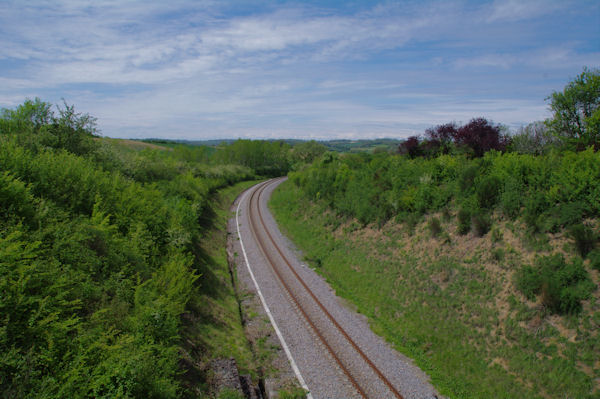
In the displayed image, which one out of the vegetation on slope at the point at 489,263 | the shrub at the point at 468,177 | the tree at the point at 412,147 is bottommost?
the vegetation on slope at the point at 489,263

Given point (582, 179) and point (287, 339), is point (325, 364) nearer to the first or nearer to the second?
point (287, 339)

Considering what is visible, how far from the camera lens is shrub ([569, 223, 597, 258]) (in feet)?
33.6

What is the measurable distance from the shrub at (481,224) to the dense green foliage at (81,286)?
44.3ft

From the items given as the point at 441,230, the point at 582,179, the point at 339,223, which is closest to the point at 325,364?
the point at 441,230

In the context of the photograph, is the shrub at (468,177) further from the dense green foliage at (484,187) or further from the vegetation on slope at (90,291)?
the vegetation on slope at (90,291)

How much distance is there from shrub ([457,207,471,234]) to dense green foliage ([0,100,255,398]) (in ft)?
43.8

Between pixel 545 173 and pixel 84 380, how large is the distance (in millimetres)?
17262

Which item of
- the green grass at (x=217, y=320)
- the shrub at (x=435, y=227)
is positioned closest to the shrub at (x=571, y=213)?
the shrub at (x=435, y=227)

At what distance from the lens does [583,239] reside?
33.7 ft

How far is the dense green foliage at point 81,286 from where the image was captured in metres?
5.89

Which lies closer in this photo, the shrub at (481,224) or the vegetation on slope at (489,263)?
the vegetation on slope at (489,263)

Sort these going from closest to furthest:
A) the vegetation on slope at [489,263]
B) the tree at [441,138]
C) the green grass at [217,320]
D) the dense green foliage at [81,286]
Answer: the dense green foliage at [81,286], the vegetation on slope at [489,263], the green grass at [217,320], the tree at [441,138]

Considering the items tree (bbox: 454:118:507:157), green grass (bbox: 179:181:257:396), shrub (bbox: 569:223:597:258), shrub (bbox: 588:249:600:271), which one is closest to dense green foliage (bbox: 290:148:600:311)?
shrub (bbox: 569:223:597:258)

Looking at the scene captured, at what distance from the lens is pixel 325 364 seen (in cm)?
1054
